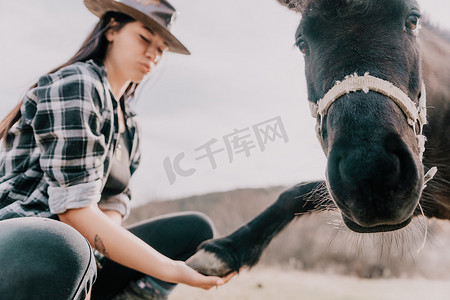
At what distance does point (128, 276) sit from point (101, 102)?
1.05 m

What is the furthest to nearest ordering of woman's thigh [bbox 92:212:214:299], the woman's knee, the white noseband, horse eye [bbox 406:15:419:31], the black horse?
the woman's knee < woman's thigh [bbox 92:212:214:299] < horse eye [bbox 406:15:419:31] < the white noseband < the black horse

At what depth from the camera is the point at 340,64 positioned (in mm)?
1656

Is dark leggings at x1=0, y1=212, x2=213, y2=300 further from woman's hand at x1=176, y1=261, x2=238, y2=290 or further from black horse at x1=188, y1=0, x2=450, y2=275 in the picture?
black horse at x1=188, y1=0, x2=450, y2=275

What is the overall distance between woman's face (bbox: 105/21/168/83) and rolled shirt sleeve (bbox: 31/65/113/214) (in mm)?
390

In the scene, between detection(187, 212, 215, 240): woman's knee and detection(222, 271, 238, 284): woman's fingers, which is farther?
detection(187, 212, 215, 240): woman's knee

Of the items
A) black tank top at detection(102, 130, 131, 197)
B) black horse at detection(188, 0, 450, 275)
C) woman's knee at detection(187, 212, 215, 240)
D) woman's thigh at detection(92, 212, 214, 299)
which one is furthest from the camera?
woman's knee at detection(187, 212, 215, 240)

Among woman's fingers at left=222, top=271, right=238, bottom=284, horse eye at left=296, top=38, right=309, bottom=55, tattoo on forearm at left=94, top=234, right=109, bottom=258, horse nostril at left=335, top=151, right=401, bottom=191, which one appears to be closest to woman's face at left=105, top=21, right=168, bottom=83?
horse eye at left=296, top=38, right=309, bottom=55

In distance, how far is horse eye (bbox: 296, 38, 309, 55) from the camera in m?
2.03

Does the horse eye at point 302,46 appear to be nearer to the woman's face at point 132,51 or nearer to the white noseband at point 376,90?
the white noseband at point 376,90

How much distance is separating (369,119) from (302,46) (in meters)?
0.80

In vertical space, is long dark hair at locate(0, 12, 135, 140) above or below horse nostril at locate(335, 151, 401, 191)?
above

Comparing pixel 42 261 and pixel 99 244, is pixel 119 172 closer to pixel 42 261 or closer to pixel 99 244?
pixel 99 244

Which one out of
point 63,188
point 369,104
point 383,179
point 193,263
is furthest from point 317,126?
point 63,188

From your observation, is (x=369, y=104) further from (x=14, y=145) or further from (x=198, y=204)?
(x=198, y=204)
